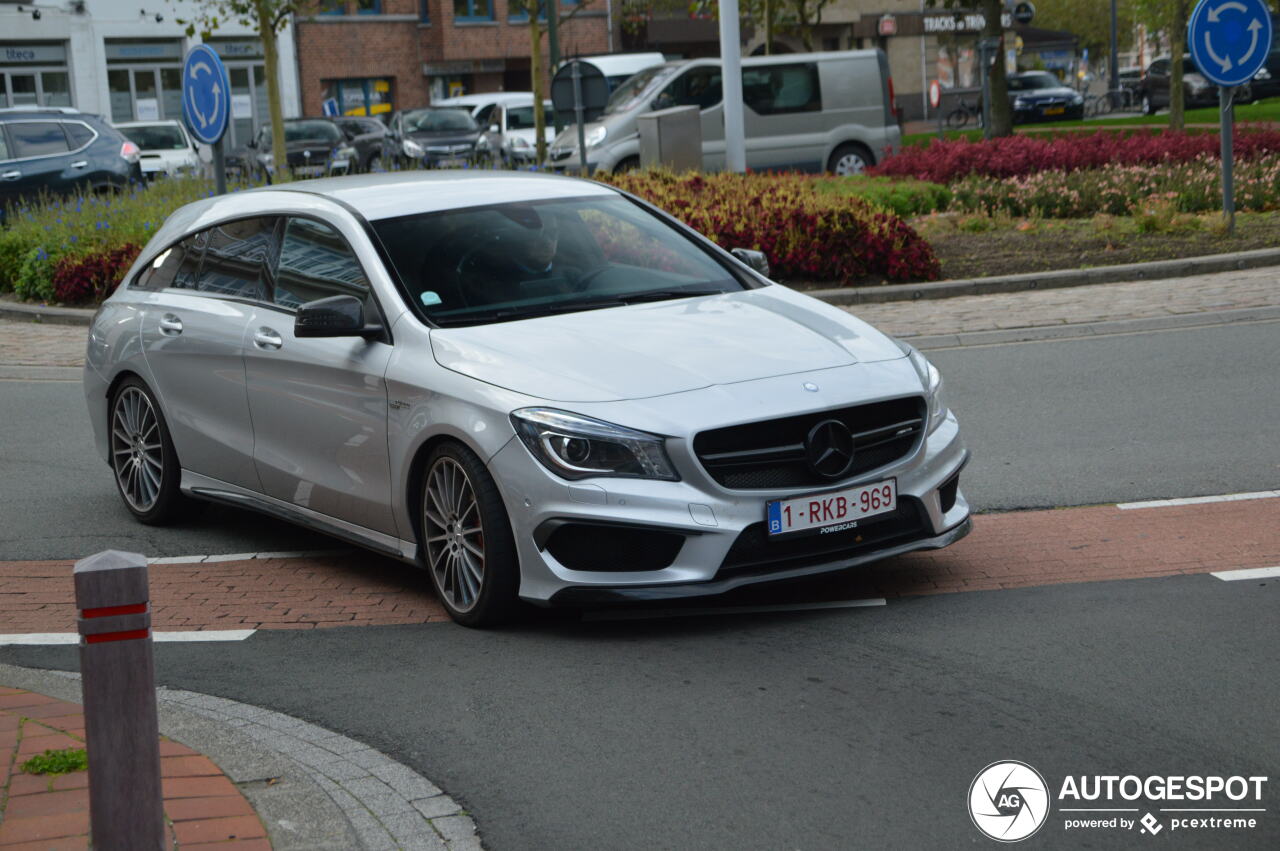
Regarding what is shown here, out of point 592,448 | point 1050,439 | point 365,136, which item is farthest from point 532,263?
point 365,136

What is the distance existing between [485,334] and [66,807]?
2.54 m

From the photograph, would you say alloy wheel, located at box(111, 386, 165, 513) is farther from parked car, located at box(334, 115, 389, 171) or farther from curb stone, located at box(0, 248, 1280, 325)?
parked car, located at box(334, 115, 389, 171)

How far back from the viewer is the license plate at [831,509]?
18.7ft

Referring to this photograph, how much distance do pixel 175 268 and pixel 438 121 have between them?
29683 millimetres

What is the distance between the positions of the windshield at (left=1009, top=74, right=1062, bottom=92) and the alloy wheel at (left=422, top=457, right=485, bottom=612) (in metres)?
53.5

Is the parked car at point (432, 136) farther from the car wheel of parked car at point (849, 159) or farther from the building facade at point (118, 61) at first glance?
the building facade at point (118, 61)

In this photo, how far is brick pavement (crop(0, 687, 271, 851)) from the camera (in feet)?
13.3

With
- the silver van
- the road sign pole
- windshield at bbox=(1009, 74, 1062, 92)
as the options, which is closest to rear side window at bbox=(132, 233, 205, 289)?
the road sign pole

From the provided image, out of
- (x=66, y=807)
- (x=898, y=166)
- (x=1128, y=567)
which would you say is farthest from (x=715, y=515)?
(x=898, y=166)

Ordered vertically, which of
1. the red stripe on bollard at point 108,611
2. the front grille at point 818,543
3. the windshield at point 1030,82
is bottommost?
the front grille at point 818,543

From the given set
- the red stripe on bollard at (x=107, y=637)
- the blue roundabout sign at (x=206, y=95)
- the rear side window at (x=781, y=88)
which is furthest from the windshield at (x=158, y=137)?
the red stripe on bollard at (x=107, y=637)

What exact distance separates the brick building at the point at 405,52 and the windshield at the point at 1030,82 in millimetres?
14239

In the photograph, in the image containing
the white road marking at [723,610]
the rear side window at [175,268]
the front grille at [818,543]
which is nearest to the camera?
the front grille at [818,543]

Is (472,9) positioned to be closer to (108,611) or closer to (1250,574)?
(1250,574)
